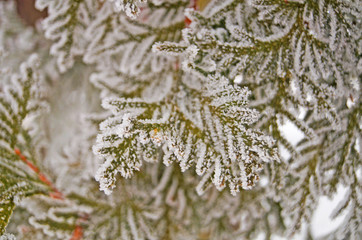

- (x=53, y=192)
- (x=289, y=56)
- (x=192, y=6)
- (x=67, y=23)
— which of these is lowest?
(x=53, y=192)

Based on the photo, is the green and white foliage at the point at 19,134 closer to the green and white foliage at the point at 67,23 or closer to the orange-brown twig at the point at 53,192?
the orange-brown twig at the point at 53,192

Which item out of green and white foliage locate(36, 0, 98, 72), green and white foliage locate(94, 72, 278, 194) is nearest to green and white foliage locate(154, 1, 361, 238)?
green and white foliage locate(94, 72, 278, 194)

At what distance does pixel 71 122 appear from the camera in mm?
2027

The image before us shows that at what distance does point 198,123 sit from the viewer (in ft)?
3.29

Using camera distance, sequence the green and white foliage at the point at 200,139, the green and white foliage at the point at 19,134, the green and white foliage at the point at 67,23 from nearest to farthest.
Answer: the green and white foliage at the point at 200,139 < the green and white foliage at the point at 19,134 < the green and white foliage at the point at 67,23

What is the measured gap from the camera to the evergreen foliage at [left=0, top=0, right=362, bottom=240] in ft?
3.10

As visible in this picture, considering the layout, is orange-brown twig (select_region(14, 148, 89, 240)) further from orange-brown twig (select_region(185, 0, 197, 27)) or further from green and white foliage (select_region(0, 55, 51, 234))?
orange-brown twig (select_region(185, 0, 197, 27))

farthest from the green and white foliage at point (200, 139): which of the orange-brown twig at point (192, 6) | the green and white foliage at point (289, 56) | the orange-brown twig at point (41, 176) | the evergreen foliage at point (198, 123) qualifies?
the orange-brown twig at point (41, 176)

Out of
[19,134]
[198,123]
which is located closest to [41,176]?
[19,134]

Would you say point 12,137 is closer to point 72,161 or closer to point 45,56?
point 72,161

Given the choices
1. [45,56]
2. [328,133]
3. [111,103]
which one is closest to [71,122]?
[45,56]

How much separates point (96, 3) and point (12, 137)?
59 cm

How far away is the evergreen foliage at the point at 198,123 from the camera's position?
94cm

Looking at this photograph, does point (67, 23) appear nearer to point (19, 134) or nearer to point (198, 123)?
point (19, 134)
